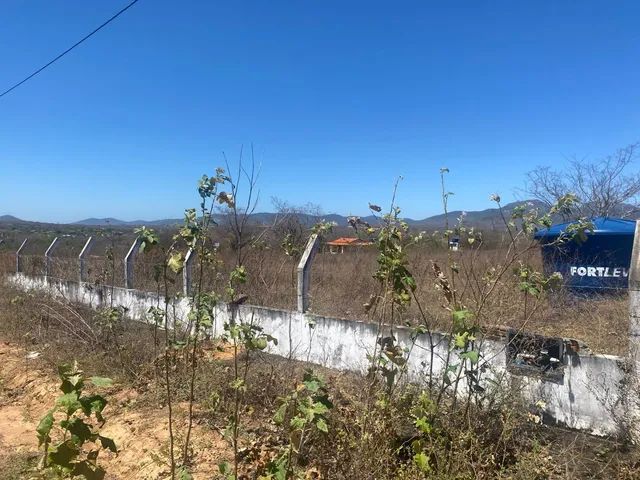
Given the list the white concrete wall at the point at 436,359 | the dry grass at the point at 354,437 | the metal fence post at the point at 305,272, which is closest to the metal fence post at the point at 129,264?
the white concrete wall at the point at 436,359

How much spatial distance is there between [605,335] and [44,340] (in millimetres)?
7815

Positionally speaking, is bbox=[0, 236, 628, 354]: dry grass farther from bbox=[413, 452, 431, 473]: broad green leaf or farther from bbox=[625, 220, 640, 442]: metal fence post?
bbox=[413, 452, 431, 473]: broad green leaf

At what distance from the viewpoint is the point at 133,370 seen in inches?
223

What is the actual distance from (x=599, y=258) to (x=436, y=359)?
204 inches

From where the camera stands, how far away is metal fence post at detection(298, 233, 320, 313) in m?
6.08

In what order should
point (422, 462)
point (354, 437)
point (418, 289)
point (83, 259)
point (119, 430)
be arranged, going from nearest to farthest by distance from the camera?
point (422, 462), point (354, 437), point (119, 430), point (418, 289), point (83, 259)

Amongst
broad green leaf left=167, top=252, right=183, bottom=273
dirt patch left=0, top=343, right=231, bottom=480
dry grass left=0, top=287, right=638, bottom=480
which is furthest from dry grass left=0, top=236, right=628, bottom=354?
broad green leaf left=167, top=252, right=183, bottom=273

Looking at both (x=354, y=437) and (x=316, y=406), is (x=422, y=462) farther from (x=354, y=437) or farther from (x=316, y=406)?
(x=316, y=406)

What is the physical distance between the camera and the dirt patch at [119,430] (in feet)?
12.3

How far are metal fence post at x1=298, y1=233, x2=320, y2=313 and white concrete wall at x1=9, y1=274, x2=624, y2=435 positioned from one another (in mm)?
170

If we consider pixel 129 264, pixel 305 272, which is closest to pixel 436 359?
pixel 305 272

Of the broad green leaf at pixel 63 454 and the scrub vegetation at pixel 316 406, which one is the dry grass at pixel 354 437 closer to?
the scrub vegetation at pixel 316 406

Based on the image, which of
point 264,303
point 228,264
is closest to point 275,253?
point 228,264

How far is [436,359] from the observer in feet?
16.3
